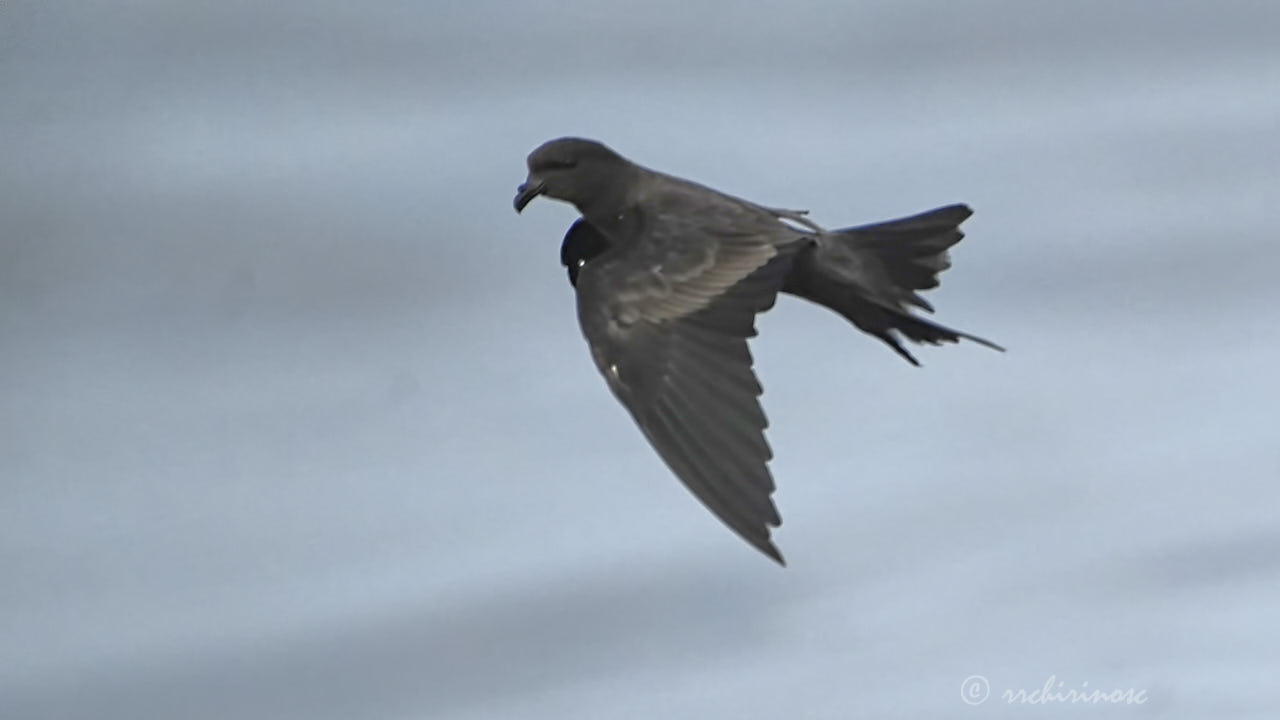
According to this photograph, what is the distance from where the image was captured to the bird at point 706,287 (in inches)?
169

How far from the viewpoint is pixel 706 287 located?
4602mm

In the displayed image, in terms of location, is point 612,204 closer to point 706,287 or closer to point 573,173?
point 573,173

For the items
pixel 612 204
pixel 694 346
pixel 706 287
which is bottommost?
pixel 694 346

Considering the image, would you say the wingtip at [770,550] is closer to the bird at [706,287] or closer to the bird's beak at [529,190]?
the bird at [706,287]

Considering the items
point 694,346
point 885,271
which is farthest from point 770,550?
point 885,271

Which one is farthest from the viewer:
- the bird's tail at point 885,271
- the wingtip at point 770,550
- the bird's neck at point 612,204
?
the bird's neck at point 612,204

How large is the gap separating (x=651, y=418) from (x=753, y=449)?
0.77 ft

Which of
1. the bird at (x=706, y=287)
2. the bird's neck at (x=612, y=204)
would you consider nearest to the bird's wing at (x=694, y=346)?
the bird at (x=706, y=287)

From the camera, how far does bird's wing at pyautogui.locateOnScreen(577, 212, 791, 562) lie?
421 cm

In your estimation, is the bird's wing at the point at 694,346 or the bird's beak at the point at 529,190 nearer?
the bird's wing at the point at 694,346

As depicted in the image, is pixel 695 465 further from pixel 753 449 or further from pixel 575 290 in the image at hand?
pixel 575 290

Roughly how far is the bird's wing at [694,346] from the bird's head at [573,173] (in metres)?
0.20

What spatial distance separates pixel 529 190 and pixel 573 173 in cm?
10

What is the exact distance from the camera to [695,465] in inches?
167
